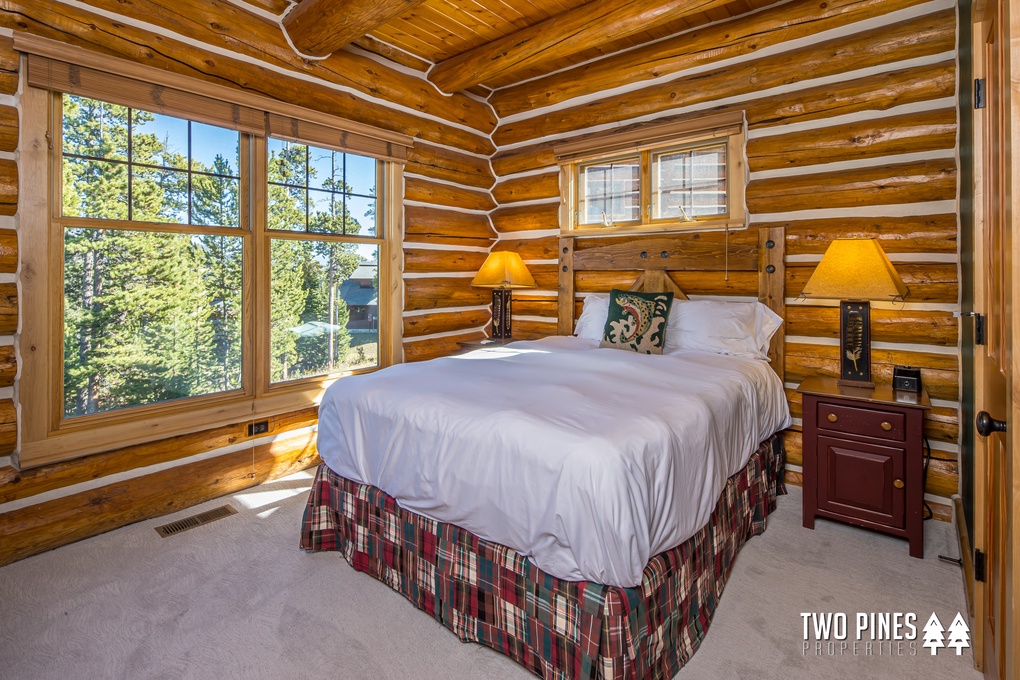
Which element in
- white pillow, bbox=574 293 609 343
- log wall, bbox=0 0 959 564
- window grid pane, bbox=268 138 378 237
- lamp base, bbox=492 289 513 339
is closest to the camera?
log wall, bbox=0 0 959 564

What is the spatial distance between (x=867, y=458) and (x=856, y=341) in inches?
25.7

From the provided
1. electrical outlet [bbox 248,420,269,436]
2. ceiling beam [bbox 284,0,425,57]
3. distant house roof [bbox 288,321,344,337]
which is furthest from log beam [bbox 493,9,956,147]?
electrical outlet [bbox 248,420,269,436]

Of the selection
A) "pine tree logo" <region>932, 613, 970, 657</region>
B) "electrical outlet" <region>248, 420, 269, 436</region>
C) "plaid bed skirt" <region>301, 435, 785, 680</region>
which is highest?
"electrical outlet" <region>248, 420, 269, 436</region>

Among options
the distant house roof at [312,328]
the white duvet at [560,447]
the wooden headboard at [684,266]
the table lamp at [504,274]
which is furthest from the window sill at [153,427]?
the wooden headboard at [684,266]

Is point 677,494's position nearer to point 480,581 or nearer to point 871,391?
point 480,581

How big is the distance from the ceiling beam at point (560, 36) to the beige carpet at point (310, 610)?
3.10m

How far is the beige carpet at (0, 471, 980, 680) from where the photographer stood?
6.15 ft

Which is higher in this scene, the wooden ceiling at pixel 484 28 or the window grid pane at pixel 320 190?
the wooden ceiling at pixel 484 28

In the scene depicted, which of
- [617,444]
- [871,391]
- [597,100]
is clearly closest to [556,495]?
[617,444]

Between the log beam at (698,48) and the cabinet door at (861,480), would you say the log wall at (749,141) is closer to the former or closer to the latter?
the log beam at (698,48)

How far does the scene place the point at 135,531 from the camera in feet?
9.43

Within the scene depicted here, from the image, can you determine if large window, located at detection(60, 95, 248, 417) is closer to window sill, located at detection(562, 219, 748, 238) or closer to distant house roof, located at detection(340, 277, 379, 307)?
distant house roof, located at detection(340, 277, 379, 307)

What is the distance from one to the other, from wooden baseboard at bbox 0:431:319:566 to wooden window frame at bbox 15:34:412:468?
0.76 ft

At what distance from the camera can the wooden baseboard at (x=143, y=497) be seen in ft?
8.57
